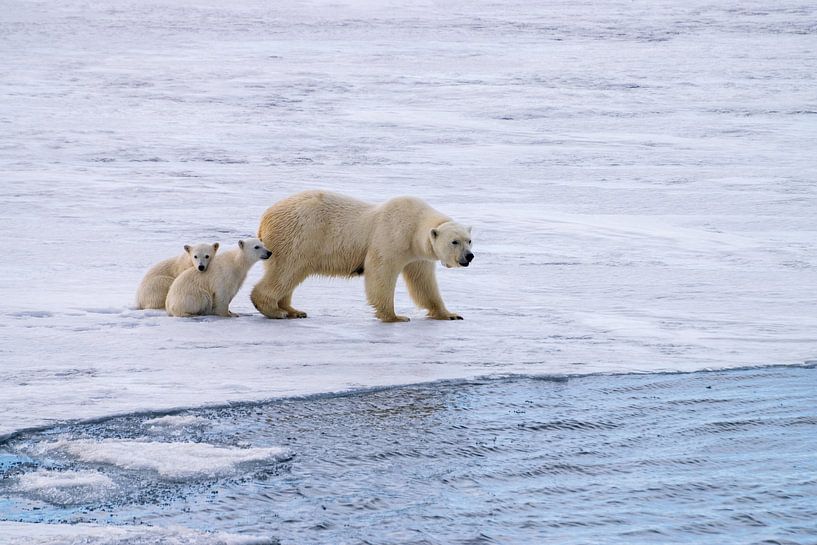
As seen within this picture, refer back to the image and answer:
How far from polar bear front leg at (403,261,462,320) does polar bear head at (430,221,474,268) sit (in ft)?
1.48

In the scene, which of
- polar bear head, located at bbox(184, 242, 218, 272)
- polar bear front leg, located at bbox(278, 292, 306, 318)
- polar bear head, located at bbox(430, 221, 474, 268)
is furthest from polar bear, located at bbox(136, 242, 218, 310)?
polar bear head, located at bbox(430, 221, 474, 268)

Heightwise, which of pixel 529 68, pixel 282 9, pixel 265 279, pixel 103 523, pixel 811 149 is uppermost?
pixel 282 9

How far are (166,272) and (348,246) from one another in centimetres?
115

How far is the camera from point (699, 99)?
1720 centimetres

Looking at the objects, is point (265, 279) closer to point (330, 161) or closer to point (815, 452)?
point (815, 452)

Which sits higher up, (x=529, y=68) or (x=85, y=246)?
(x=529, y=68)

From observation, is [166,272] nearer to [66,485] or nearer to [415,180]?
[66,485]

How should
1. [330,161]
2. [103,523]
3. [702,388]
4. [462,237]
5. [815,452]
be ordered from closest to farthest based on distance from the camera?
[103,523]
[815,452]
[702,388]
[462,237]
[330,161]

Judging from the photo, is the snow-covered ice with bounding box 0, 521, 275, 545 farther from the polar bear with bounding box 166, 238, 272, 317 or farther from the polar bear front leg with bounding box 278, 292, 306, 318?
the polar bear front leg with bounding box 278, 292, 306, 318

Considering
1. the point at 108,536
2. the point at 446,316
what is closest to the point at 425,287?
the point at 446,316

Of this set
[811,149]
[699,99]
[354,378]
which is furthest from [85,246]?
[699,99]

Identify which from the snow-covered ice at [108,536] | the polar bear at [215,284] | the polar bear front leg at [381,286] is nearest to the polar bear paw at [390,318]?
the polar bear front leg at [381,286]

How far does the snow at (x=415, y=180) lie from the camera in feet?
18.6

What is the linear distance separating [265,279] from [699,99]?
12084 millimetres
